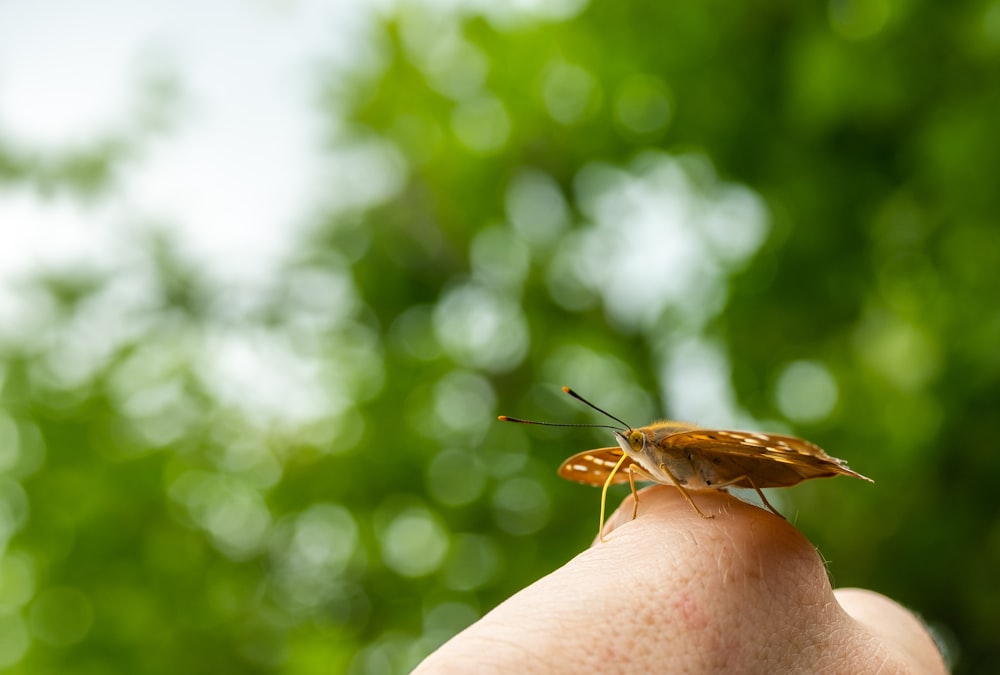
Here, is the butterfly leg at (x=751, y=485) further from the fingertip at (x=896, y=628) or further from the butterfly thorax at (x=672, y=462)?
the fingertip at (x=896, y=628)

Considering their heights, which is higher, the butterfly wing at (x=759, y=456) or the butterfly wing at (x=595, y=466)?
the butterfly wing at (x=759, y=456)

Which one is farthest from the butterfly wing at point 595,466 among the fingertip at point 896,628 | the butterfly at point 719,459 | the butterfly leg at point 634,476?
the fingertip at point 896,628

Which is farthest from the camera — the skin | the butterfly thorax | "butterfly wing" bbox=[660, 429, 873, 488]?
the butterfly thorax

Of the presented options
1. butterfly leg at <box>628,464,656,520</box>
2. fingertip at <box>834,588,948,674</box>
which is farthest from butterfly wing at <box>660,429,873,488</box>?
fingertip at <box>834,588,948,674</box>

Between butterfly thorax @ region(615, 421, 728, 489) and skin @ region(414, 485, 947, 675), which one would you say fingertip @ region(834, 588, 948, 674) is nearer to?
skin @ region(414, 485, 947, 675)

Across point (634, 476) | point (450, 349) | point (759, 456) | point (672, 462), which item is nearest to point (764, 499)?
point (759, 456)

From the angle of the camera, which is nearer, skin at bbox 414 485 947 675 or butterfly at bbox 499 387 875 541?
skin at bbox 414 485 947 675

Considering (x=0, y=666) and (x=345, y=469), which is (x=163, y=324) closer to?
(x=345, y=469)
